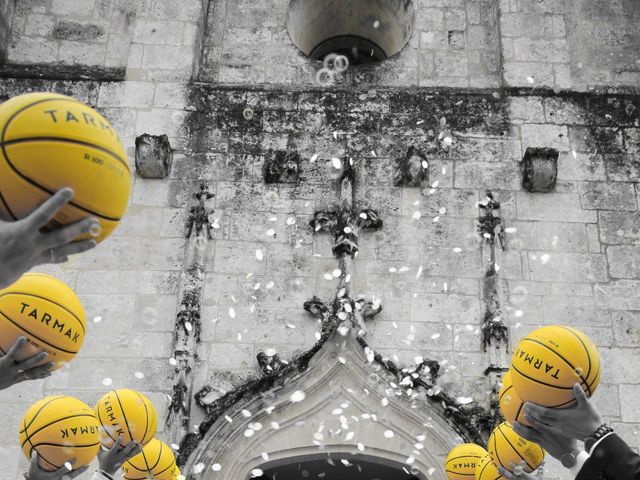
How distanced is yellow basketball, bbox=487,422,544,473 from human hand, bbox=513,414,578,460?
1581 mm

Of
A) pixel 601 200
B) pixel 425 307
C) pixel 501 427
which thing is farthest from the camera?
pixel 601 200

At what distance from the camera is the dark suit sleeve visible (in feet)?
8.48

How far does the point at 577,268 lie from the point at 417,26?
2985 mm

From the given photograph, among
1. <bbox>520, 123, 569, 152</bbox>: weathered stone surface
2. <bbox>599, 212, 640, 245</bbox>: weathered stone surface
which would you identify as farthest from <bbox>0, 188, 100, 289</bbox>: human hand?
<bbox>520, 123, 569, 152</bbox>: weathered stone surface

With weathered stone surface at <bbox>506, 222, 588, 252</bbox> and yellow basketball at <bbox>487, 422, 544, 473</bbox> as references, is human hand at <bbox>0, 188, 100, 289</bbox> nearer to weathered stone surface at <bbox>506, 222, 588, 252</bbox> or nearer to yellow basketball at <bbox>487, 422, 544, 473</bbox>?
yellow basketball at <bbox>487, 422, 544, 473</bbox>

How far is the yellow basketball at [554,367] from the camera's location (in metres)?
3.21

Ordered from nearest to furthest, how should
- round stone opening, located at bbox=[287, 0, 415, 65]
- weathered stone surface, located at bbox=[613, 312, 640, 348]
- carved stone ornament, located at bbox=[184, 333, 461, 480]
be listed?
1. carved stone ornament, located at bbox=[184, 333, 461, 480]
2. weathered stone surface, located at bbox=[613, 312, 640, 348]
3. round stone opening, located at bbox=[287, 0, 415, 65]

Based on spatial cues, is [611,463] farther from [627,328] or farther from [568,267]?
[568,267]

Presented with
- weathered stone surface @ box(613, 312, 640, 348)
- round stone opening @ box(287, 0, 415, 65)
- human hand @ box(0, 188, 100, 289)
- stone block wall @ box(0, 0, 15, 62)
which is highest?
round stone opening @ box(287, 0, 415, 65)

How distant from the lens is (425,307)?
6969 mm

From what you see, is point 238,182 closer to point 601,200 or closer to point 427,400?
point 427,400

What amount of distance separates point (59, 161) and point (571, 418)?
1.91 m

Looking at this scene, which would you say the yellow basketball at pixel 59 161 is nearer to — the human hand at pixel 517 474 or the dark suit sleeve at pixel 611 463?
the dark suit sleeve at pixel 611 463

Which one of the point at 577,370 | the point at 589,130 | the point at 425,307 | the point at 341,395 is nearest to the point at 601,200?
the point at 589,130
